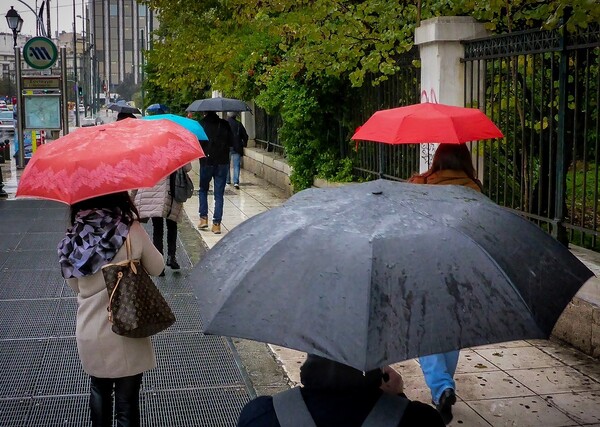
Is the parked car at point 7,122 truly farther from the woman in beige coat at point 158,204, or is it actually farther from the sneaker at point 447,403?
the sneaker at point 447,403

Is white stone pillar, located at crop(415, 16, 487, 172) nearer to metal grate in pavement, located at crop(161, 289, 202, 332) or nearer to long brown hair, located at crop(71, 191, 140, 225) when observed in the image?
metal grate in pavement, located at crop(161, 289, 202, 332)

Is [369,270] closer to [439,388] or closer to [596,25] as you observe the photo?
[439,388]

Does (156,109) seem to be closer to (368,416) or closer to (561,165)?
(561,165)

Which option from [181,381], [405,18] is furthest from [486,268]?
[405,18]

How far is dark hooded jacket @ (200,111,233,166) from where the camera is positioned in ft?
39.7

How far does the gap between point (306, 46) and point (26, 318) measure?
19.0 feet

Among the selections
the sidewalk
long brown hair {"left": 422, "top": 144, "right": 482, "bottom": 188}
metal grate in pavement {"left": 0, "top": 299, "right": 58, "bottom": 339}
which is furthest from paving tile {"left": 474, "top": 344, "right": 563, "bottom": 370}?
metal grate in pavement {"left": 0, "top": 299, "right": 58, "bottom": 339}

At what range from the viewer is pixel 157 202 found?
8.95 m

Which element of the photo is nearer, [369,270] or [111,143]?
[369,270]

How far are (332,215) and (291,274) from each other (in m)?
0.24

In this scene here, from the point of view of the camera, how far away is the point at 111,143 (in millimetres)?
4086

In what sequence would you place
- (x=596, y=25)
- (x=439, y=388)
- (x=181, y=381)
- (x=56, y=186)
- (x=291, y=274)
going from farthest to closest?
(x=596, y=25) → (x=181, y=381) → (x=439, y=388) → (x=56, y=186) → (x=291, y=274)

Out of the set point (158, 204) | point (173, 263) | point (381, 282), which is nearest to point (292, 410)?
point (381, 282)

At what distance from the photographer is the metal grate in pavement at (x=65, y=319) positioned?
724cm
